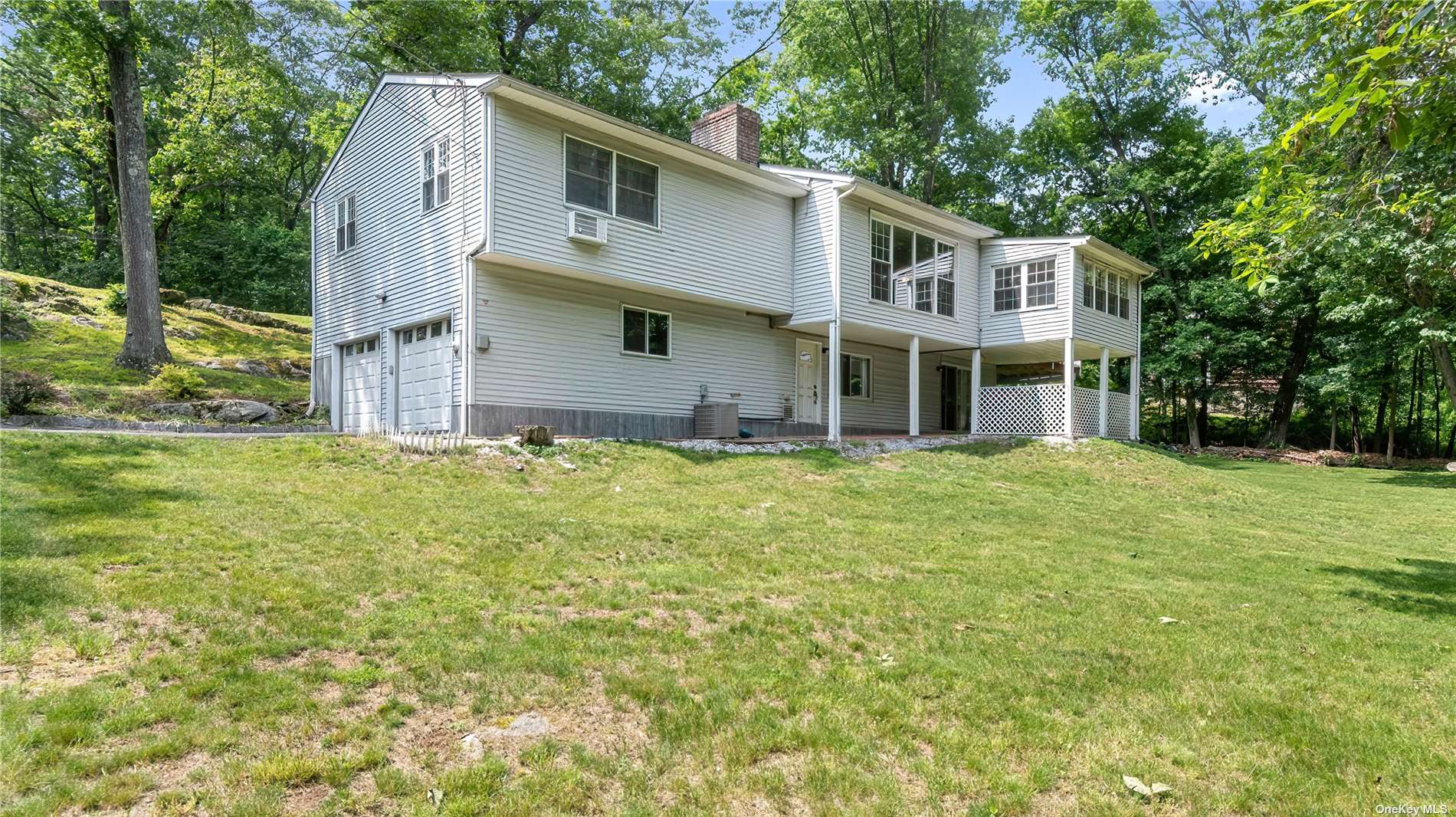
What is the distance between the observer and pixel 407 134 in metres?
15.2

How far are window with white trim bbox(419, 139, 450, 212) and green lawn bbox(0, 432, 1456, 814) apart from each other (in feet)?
22.8

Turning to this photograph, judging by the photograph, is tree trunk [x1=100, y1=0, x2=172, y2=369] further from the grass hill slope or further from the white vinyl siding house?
the white vinyl siding house

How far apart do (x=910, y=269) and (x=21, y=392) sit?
57.3ft

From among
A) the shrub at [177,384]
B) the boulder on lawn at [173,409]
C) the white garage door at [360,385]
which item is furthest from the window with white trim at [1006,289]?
the shrub at [177,384]

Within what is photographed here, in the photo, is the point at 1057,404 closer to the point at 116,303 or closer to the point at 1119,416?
the point at 1119,416

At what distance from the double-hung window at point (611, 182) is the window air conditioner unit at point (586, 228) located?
307 millimetres

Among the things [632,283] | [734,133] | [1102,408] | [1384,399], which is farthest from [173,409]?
[1384,399]

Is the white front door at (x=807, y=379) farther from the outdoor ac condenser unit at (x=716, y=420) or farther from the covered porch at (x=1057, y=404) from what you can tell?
the covered porch at (x=1057, y=404)

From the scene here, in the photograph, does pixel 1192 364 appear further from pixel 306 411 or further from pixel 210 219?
pixel 210 219

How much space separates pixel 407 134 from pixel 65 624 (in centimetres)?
1317

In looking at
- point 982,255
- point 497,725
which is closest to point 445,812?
point 497,725

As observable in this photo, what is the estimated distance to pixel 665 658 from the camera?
4391mm

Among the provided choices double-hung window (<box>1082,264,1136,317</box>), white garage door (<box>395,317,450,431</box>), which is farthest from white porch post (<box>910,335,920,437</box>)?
white garage door (<box>395,317,450,431</box>)

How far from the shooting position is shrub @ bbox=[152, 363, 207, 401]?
582 inches
